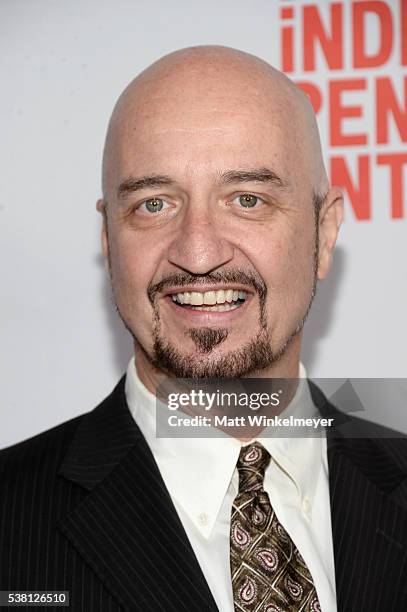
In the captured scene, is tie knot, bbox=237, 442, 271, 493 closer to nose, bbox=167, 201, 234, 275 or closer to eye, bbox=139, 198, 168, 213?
nose, bbox=167, 201, 234, 275

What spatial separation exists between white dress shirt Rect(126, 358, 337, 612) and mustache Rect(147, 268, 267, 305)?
0.30 meters

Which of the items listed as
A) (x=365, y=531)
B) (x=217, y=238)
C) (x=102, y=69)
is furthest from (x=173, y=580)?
(x=102, y=69)

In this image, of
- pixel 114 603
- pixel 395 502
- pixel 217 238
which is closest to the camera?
pixel 114 603

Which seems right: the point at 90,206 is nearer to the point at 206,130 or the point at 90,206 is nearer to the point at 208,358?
the point at 206,130

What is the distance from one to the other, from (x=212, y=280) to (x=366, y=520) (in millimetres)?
725

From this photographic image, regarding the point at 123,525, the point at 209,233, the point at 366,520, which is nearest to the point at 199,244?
the point at 209,233

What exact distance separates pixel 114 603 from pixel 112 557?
101mm

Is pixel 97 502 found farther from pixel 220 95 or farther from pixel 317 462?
pixel 220 95

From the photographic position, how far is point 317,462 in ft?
8.43

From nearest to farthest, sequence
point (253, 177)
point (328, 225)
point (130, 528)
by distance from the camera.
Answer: point (130, 528)
point (253, 177)
point (328, 225)

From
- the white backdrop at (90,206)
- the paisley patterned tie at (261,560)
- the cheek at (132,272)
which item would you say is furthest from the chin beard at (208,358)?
the white backdrop at (90,206)

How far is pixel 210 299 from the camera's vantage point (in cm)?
241

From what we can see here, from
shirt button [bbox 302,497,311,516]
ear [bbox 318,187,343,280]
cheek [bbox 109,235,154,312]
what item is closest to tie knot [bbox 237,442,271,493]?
Result: shirt button [bbox 302,497,311,516]

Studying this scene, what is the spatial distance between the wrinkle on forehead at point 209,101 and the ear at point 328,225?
0.29ft
